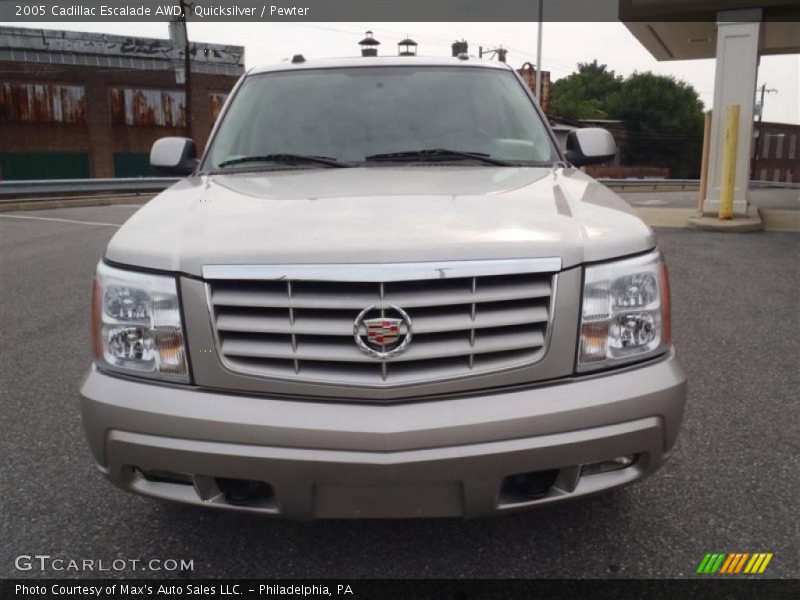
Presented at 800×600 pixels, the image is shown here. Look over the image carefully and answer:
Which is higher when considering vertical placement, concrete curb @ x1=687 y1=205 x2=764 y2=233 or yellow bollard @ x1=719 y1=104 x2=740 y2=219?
yellow bollard @ x1=719 y1=104 x2=740 y2=219

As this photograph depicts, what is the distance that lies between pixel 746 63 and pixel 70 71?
3546 centimetres

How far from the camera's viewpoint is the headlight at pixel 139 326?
87.6 inches

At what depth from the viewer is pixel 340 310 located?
2137 millimetres

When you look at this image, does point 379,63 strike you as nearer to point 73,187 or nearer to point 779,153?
point 73,187

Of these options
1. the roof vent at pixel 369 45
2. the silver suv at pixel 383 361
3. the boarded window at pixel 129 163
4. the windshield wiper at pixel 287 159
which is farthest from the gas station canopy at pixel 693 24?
the boarded window at pixel 129 163

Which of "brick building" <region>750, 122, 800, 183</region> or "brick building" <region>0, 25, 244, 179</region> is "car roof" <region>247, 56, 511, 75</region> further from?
"brick building" <region>750, 122, 800, 183</region>

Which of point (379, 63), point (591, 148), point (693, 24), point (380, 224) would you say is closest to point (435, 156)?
point (379, 63)

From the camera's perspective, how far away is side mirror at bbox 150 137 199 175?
3.79m

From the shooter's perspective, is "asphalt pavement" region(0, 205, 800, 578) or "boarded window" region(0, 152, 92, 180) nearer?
"asphalt pavement" region(0, 205, 800, 578)

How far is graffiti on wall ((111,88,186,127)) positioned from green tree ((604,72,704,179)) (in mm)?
40031

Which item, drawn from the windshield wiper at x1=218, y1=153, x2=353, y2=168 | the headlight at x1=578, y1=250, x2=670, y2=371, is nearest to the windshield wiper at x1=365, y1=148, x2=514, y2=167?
the windshield wiper at x1=218, y1=153, x2=353, y2=168

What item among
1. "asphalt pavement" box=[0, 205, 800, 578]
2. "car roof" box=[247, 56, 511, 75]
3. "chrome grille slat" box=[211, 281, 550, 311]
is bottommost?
"asphalt pavement" box=[0, 205, 800, 578]

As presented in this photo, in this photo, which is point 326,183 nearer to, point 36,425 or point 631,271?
point 631,271

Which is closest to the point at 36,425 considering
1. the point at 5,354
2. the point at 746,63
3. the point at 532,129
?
the point at 5,354
